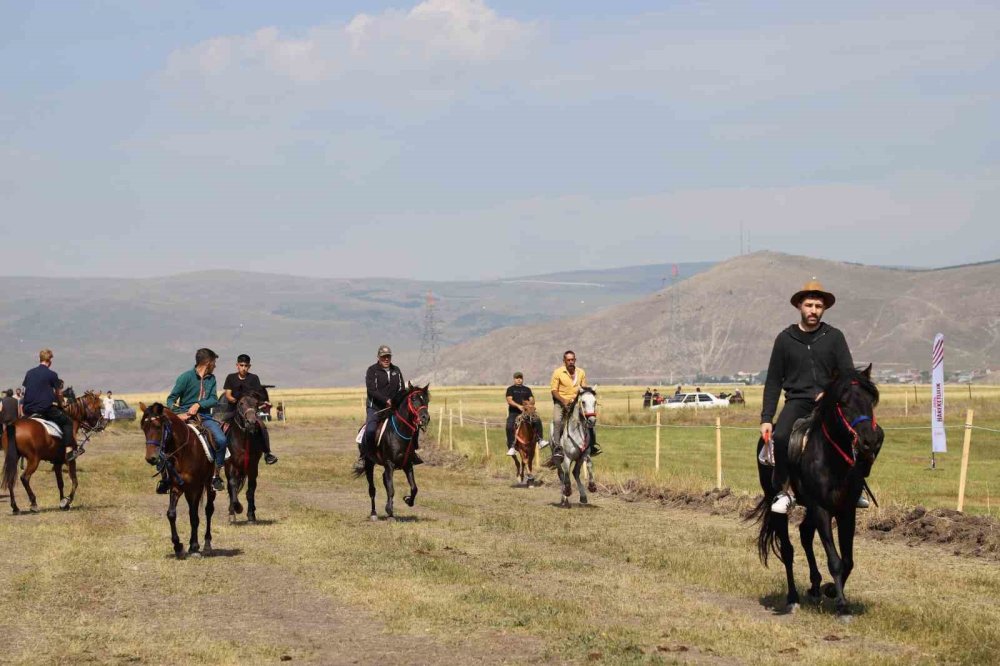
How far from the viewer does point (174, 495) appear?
16.5m

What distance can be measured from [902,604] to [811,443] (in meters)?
1.81

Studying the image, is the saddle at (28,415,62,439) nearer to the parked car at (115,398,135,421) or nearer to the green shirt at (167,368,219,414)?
the green shirt at (167,368,219,414)

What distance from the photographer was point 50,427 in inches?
922

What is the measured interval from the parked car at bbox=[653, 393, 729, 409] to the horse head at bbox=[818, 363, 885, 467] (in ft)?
218

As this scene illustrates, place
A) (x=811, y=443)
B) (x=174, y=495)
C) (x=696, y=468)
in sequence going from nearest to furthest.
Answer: (x=811, y=443) → (x=174, y=495) → (x=696, y=468)

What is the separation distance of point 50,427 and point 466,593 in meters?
12.7

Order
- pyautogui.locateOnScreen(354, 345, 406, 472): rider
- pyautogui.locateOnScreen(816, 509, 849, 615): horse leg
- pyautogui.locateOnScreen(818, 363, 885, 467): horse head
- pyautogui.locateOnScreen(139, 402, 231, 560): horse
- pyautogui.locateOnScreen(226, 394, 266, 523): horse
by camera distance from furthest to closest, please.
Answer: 1. pyautogui.locateOnScreen(354, 345, 406, 472): rider
2. pyautogui.locateOnScreen(226, 394, 266, 523): horse
3. pyautogui.locateOnScreen(139, 402, 231, 560): horse
4. pyautogui.locateOnScreen(816, 509, 849, 615): horse leg
5. pyautogui.locateOnScreen(818, 363, 885, 467): horse head

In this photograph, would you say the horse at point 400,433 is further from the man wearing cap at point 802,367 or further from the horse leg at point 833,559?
the horse leg at point 833,559

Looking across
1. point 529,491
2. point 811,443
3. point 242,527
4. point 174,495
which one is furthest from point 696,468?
point 811,443

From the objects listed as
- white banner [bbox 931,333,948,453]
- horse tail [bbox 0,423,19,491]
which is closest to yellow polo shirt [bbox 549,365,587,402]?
horse tail [bbox 0,423,19,491]

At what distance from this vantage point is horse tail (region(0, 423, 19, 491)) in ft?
73.6

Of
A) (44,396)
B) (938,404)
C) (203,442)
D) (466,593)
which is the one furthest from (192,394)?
(938,404)

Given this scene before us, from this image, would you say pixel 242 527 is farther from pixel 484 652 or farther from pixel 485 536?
pixel 484 652

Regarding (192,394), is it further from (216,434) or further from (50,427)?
(50,427)
